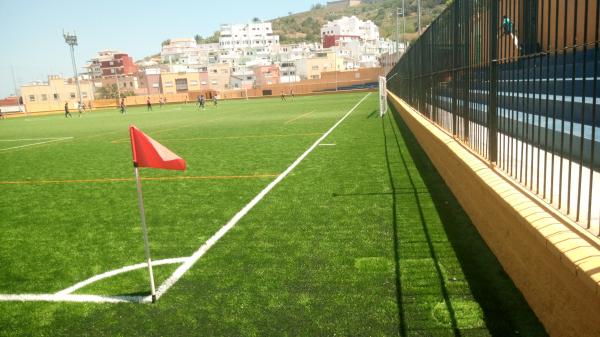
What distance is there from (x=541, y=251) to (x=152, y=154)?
2.96 metres

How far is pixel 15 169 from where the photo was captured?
1319 centimetres

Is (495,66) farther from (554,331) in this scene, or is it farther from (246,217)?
(246,217)

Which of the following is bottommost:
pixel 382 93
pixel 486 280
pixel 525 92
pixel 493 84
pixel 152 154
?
pixel 486 280

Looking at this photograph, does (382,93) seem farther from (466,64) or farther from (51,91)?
(51,91)

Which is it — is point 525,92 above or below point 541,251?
above

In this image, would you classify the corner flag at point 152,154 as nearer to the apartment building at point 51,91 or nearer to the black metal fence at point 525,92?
the black metal fence at point 525,92

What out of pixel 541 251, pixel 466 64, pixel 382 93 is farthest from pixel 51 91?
pixel 541 251

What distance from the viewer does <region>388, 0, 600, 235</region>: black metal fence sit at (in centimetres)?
339

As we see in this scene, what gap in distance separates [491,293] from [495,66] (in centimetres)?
248

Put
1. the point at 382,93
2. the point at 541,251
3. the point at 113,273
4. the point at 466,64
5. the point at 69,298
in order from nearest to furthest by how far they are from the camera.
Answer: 1. the point at 541,251
2. the point at 69,298
3. the point at 113,273
4. the point at 466,64
5. the point at 382,93

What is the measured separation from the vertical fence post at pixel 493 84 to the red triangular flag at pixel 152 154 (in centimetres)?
335

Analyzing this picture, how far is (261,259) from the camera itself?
494cm

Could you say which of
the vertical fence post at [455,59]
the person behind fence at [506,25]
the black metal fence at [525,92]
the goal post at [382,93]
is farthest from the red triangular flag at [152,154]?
the goal post at [382,93]

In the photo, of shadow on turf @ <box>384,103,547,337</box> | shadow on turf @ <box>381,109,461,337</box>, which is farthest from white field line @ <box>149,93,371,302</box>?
shadow on turf @ <box>384,103,547,337</box>
